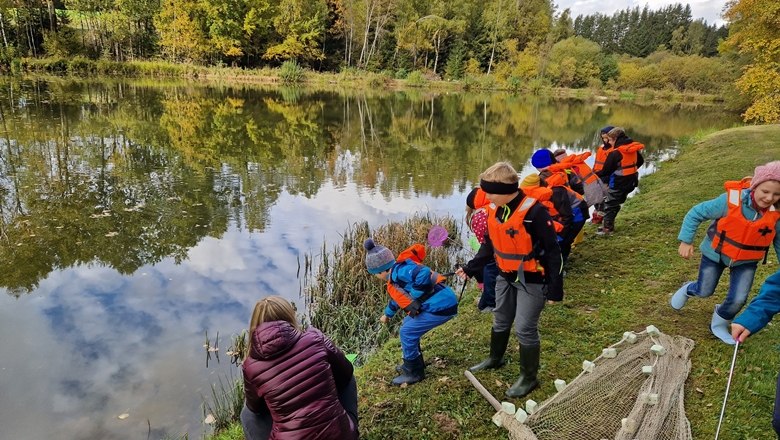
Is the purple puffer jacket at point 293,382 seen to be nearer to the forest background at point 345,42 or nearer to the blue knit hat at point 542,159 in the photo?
the blue knit hat at point 542,159

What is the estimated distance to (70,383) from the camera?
532 centimetres

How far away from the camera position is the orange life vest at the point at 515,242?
11.9ft

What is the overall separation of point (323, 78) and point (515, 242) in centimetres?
5225

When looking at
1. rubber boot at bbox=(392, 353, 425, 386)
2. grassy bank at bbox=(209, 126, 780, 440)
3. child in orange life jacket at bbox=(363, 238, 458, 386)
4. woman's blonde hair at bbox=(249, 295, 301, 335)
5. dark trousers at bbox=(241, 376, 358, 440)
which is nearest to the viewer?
woman's blonde hair at bbox=(249, 295, 301, 335)

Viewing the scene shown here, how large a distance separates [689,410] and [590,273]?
3187 millimetres

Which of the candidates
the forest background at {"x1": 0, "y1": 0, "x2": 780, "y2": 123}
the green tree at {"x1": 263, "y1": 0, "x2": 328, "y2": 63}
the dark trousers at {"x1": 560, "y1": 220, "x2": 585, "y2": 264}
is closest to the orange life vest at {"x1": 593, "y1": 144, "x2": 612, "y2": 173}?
the dark trousers at {"x1": 560, "y1": 220, "x2": 585, "y2": 264}

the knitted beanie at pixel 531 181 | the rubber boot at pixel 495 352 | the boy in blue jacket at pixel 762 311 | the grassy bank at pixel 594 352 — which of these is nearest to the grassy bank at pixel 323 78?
the grassy bank at pixel 594 352

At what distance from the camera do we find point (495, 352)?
4512 mm

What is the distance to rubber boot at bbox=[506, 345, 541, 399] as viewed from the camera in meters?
4.07

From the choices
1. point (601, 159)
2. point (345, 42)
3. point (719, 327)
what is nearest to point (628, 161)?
point (601, 159)

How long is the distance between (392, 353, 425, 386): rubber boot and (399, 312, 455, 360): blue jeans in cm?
11

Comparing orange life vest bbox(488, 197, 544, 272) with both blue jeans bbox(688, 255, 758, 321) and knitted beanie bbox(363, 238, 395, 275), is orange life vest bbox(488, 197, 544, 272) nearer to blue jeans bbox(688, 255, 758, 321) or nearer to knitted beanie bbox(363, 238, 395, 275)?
knitted beanie bbox(363, 238, 395, 275)

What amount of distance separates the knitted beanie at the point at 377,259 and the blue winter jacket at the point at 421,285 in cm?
9

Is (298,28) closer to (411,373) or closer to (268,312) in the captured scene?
(411,373)
